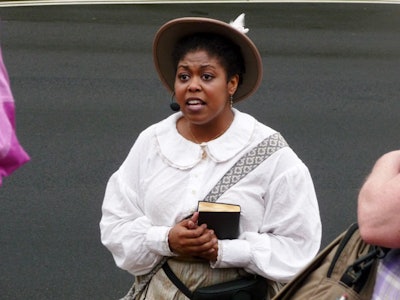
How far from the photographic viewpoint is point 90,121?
363 inches

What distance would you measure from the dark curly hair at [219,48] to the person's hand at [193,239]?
0.57m

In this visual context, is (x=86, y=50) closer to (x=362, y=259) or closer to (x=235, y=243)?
(x=235, y=243)

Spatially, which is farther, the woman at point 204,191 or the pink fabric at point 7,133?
the woman at point 204,191

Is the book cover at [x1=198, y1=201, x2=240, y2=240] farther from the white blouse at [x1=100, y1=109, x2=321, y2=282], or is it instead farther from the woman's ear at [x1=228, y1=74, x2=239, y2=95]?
the woman's ear at [x1=228, y1=74, x2=239, y2=95]

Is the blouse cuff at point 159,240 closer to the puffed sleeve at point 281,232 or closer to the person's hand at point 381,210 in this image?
the puffed sleeve at point 281,232

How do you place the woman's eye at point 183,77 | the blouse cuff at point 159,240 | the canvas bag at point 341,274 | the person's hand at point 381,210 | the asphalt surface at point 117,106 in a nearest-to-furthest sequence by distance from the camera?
the person's hand at point 381,210 → the canvas bag at point 341,274 → the blouse cuff at point 159,240 → the woman's eye at point 183,77 → the asphalt surface at point 117,106

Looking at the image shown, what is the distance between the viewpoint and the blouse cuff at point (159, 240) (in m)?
3.77

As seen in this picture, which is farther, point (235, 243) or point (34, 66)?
point (34, 66)

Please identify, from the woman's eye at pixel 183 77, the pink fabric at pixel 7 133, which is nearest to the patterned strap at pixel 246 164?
the woman's eye at pixel 183 77

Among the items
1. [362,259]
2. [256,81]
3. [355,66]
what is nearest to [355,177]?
[355,66]

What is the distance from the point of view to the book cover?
367cm

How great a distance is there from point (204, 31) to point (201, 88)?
0.23 m

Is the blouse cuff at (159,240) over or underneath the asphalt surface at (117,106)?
over

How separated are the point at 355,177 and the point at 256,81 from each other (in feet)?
13.8
